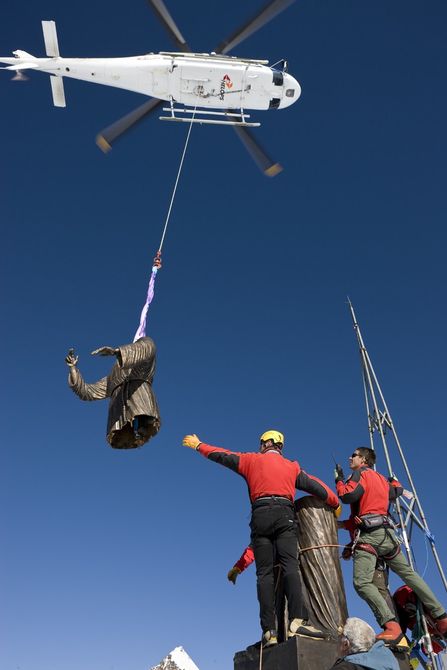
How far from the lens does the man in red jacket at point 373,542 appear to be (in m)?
5.99

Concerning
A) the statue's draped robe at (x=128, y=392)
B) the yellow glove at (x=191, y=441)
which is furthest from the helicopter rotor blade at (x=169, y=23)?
the yellow glove at (x=191, y=441)

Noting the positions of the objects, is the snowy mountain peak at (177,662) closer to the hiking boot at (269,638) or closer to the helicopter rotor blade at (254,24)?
the hiking boot at (269,638)

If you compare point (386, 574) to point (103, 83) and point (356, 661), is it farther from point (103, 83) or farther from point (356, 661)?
point (103, 83)

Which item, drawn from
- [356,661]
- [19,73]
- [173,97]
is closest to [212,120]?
[173,97]

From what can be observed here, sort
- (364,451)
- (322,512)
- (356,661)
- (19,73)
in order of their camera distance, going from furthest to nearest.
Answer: (19,73), (364,451), (322,512), (356,661)

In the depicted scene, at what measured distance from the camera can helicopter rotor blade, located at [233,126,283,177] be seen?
55.6ft

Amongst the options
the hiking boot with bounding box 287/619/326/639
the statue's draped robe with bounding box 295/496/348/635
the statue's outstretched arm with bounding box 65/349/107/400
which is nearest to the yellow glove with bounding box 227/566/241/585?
the statue's draped robe with bounding box 295/496/348/635

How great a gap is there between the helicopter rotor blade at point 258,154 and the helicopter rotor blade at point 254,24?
7.13ft

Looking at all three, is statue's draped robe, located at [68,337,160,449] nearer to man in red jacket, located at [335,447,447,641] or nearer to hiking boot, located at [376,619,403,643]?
man in red jacket, located at [335,447,447,641]

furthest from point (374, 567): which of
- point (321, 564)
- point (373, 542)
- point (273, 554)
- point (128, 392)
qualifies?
point (128, 392)

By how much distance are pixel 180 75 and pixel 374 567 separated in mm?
13887

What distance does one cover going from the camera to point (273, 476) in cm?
610

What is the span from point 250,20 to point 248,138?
3057 mm

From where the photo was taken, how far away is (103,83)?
16641 millimetres
